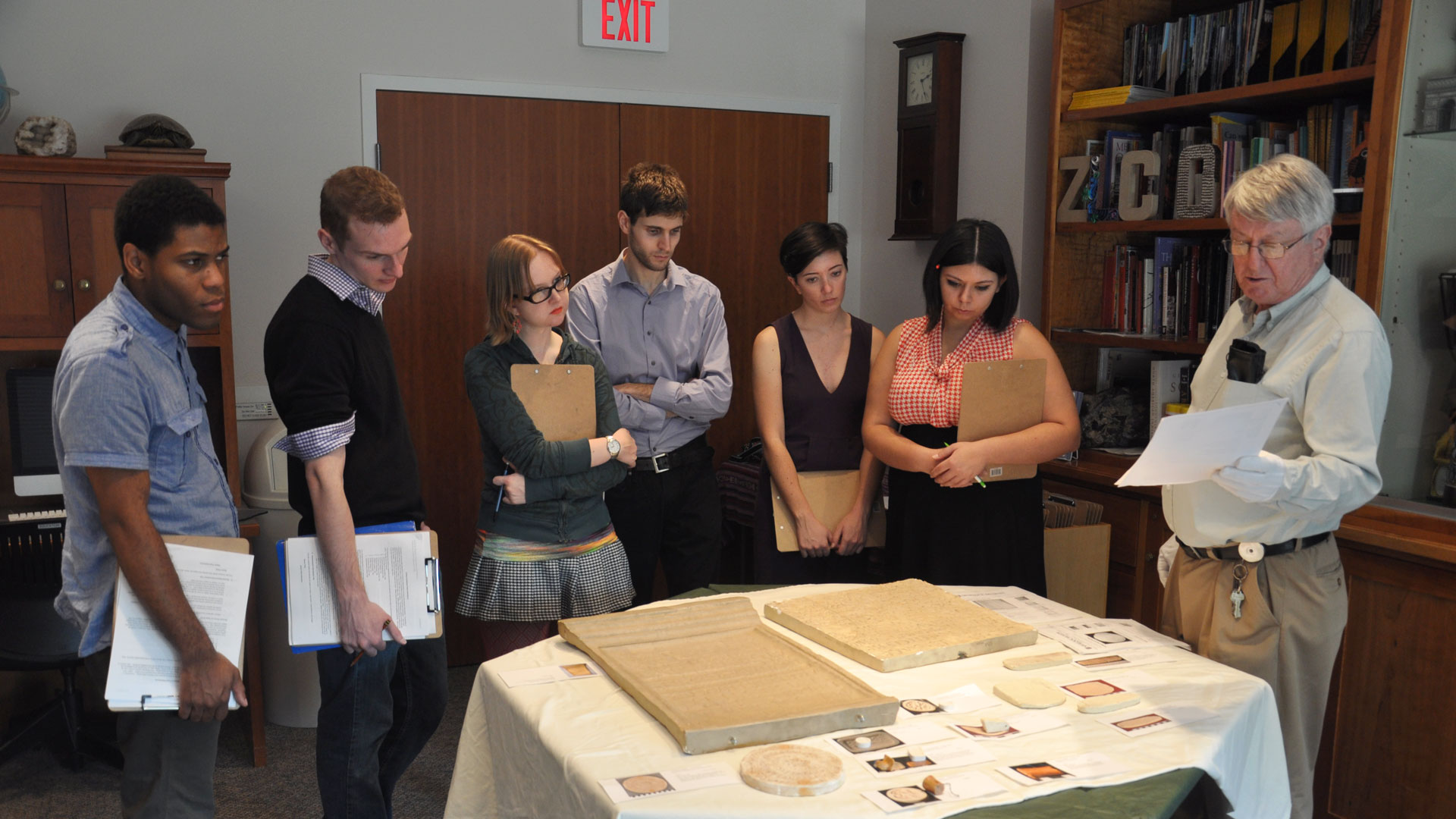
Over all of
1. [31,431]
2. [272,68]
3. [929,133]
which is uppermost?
[272,68]

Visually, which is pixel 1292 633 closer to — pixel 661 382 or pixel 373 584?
pixel 661 382

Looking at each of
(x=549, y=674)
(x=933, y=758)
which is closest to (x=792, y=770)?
(x=933, y=758)

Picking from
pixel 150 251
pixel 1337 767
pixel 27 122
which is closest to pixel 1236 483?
pixel 1337 767

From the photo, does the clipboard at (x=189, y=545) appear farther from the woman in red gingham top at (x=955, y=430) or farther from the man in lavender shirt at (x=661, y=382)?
the woman in red gingham top at (x=955, y=430)

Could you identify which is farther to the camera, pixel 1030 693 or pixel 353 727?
pixel 353 727

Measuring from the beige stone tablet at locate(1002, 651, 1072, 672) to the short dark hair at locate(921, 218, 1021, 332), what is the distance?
0.99 m

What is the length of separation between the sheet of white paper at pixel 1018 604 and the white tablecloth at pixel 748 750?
15cm

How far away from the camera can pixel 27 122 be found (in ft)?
9.32

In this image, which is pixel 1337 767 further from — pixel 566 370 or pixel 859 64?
pixel 859 64

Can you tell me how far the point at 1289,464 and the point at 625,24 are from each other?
2.81 m

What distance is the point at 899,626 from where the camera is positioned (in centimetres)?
177

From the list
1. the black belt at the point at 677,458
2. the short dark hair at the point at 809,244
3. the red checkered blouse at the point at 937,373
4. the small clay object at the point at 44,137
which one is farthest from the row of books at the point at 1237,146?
the small clay object at the point at 44,137

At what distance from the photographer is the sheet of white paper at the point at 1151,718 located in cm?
144

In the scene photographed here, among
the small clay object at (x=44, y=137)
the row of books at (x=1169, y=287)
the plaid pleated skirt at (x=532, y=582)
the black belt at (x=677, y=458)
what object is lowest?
the plaid pleated skirt at (x=532, y=582)
